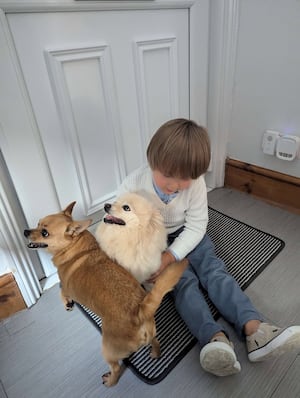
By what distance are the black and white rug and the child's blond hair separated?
1.52 feet

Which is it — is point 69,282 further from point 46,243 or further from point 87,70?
point 87,70

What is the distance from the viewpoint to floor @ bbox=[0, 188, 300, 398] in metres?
0.68

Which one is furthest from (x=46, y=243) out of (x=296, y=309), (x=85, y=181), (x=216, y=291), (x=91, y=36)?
(x=296, y=309)

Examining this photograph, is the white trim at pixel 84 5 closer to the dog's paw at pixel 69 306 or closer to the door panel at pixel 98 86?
the door panel at pixel 98 86

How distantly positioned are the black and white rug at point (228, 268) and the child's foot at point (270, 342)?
0.15m

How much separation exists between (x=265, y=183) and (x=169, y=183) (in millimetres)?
770

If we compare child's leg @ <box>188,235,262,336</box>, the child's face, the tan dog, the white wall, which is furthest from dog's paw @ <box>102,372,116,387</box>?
the white wall

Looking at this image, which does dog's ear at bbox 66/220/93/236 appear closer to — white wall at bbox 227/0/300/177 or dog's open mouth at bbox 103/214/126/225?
dog's open mouth at bbox 103/214/126/225

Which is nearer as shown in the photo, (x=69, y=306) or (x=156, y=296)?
(x=156, y=296)

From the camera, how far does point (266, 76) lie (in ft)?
3.79

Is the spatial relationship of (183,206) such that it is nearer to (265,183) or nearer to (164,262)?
(164,262)

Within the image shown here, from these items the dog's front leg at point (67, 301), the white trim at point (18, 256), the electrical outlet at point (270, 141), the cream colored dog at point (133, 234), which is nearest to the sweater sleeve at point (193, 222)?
the cream colored dog at point (133, 234)

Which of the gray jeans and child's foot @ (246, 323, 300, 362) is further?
the gray jeans

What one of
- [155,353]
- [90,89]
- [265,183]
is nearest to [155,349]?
[155,353]
